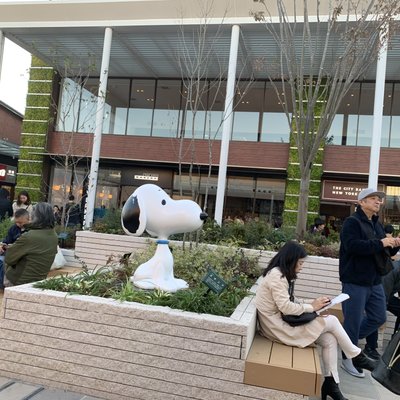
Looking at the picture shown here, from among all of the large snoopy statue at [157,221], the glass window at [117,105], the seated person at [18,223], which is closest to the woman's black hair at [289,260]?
the large snoopy statue at [157,221]

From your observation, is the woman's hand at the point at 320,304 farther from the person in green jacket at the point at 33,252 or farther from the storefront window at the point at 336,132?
the storefront window at the point at 336,132

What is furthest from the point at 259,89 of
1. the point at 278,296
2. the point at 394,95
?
the point at 278,296

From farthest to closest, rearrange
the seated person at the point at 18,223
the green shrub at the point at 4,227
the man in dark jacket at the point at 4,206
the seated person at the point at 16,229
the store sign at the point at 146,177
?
the store sign at the point at 146,177 → the man in dark jacket at the point at 4,206 → the green shrub at the point at 4,227 → the seated person at the point at 18,223 → the seated person at the point at 16,229

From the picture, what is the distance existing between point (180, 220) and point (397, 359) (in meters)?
2.37

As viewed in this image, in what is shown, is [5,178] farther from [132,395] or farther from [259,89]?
[132,395]

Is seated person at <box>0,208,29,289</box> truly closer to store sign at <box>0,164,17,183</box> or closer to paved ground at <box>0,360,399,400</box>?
paved ground at <box>0,360,399,400</box>

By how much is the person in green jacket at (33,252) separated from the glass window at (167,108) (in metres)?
11.9

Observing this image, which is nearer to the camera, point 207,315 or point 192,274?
point 207,315

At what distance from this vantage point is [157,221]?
13.4ft

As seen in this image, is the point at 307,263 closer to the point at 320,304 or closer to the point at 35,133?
the point at 320,304

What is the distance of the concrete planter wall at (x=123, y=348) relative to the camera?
10.1ft

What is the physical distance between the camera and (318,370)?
9.83 ft

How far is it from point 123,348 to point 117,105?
1492 cm

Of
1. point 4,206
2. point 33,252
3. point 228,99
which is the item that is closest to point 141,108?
point 228,99
